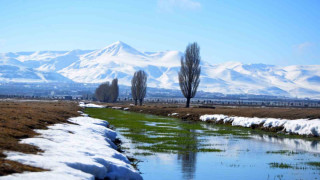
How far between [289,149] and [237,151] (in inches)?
148

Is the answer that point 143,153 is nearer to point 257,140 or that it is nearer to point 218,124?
point 257,140

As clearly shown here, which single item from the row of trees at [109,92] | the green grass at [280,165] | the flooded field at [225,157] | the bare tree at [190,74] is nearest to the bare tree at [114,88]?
the row of trees at [109,92]

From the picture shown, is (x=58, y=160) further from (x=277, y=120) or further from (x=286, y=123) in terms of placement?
(x=277, y=120)

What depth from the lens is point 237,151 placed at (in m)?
25.9

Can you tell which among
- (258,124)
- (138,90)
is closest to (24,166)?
(258,124)

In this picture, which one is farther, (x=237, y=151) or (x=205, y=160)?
(x=237, y=151)

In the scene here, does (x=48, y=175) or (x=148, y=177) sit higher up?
(x=48, y=175)

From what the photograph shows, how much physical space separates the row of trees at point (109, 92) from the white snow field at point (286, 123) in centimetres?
11511

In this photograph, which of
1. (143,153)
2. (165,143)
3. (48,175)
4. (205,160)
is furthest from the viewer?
(165,143)

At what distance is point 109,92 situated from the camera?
178m

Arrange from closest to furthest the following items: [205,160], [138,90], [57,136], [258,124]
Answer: [57,136] → [205,160] → [258,124] → [138,90]

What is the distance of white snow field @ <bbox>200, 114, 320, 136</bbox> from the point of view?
115 feet

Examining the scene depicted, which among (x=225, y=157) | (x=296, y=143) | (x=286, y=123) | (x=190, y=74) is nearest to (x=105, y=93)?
(x=190, y=74)

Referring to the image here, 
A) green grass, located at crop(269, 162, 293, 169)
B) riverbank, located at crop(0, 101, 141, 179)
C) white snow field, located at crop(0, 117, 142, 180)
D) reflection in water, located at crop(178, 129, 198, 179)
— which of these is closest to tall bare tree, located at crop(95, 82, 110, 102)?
reflection in water, located at crop(178, 129, 198, 179)
